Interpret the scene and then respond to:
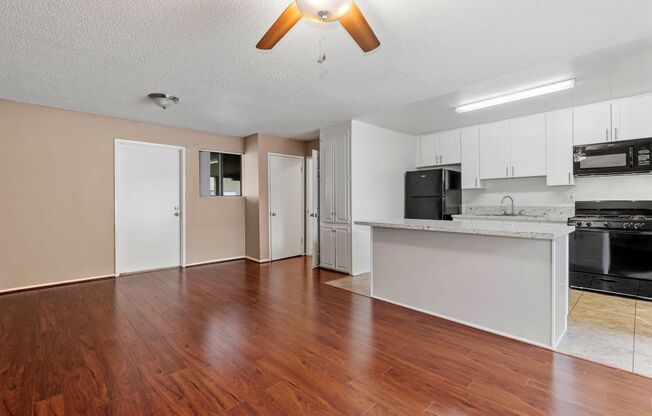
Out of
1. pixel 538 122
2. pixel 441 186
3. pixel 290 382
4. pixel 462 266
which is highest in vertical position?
pixel 538 122

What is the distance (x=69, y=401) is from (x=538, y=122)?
18.5 feet

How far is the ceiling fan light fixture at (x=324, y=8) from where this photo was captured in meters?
1.65

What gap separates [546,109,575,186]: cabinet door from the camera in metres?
4.12

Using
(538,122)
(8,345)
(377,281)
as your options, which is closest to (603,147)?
(538,122)

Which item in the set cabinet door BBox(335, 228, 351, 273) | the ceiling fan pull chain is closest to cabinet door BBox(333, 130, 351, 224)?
cabinet door BBox(335, 228, 351, 273)

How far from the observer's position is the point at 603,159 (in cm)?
386

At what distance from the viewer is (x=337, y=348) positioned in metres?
2.38

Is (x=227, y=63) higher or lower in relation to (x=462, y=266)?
higher

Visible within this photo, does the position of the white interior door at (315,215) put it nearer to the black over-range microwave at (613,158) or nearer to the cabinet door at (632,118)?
the black over-range microwave at (613,158)

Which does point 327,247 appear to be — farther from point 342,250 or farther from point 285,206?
point 285,206

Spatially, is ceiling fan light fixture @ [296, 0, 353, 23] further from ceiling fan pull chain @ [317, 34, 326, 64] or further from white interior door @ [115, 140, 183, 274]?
white interior door @ [115, 140, 183, 274]

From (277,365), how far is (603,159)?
453 cm

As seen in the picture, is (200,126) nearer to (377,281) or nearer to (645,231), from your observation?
(377,281)

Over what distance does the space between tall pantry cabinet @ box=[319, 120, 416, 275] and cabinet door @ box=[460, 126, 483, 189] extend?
3.61 feet
